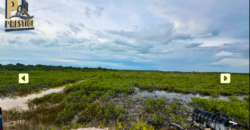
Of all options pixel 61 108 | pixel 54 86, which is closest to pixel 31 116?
pixel 61 108

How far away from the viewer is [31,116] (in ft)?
26.6

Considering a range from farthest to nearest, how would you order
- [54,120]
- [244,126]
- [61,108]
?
[61,108] → [54,120] → [244,126]

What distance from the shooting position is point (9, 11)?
16609 millimetres

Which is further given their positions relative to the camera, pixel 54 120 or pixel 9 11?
pixel 9 11

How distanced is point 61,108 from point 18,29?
14.9m

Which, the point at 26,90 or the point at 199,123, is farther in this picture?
the point at 26,90

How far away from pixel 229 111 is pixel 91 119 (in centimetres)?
895

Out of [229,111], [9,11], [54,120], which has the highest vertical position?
[9,11]

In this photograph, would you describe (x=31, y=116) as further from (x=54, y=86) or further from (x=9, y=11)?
(x=9, y=11)

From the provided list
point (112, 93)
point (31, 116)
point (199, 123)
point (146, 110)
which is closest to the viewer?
point (199, 123)

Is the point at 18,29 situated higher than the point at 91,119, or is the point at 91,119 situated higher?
the point at 18,29

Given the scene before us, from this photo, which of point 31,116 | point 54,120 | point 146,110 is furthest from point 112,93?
point 31,116

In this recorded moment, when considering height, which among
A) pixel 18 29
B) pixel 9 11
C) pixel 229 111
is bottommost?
pixel 229 111

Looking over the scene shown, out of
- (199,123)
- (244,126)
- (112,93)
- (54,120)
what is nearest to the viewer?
(199,123)
